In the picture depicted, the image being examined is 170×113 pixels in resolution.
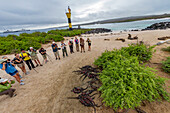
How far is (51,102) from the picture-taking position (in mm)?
3037

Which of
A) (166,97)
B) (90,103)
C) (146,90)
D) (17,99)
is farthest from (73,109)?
(166,97)

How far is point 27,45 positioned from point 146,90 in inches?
639

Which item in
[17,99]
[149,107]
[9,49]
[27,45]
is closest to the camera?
[149,107]

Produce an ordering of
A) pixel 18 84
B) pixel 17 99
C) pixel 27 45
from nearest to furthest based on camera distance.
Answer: pixel 17 99, pixel 18 84, pixel 27 45

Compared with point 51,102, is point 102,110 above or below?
above

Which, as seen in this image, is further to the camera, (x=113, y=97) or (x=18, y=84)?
(x=18, y=84)

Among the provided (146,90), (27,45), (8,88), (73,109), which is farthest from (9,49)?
(146,90)

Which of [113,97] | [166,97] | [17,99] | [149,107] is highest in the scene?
Result: [113,97]

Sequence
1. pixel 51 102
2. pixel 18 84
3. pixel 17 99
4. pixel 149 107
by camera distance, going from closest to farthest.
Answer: pixel 149 107, pixel 51 102, pixel 17 99, pixel 18 84

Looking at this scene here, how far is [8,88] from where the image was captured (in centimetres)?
347

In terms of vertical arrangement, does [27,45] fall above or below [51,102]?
above

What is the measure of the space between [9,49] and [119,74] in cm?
1625

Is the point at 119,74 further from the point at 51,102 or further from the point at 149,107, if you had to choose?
the point at 51,102

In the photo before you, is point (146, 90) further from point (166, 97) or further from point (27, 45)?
point (27, 45)
